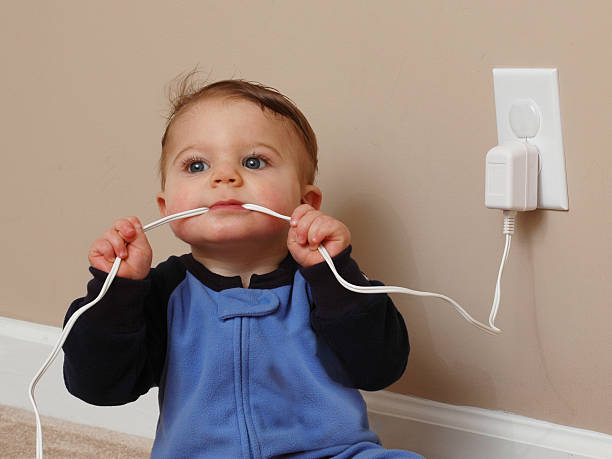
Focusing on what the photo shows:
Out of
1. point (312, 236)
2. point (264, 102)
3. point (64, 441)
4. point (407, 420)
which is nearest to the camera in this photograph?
point (312, 236)

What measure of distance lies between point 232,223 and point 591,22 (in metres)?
0.46

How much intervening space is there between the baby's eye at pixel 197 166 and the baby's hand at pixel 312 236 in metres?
0.13

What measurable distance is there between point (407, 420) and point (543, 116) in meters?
0.46

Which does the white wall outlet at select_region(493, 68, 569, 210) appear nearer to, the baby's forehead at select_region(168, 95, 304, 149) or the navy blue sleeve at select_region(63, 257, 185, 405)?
the baby's forehead at select_region(168, 95, 304, 149)

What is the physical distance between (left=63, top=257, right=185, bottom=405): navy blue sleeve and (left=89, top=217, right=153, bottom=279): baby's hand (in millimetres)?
10

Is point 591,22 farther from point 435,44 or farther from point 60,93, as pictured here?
point 60,93

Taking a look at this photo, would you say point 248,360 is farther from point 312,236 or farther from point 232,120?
point 232,120

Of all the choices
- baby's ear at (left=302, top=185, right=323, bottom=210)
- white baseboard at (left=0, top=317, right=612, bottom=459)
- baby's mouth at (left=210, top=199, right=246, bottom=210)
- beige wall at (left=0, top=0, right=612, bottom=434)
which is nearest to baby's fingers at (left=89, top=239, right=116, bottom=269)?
baby's mouth at (left=210, top=199, right=246, bottom=210)

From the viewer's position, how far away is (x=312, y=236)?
2.90 feet

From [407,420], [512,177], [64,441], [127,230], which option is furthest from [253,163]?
[64,441]

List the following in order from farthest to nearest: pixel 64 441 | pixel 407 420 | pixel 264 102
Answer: pixel 64 441, pixel 407 420, pixel 264 102

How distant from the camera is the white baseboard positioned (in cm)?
107

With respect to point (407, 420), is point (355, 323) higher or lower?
higher

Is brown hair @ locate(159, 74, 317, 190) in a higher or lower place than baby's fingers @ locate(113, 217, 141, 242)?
higher
